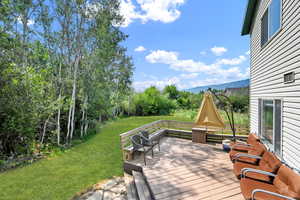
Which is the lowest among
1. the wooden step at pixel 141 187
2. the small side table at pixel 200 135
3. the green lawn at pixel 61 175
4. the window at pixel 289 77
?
the green lawn at pixel 61 175

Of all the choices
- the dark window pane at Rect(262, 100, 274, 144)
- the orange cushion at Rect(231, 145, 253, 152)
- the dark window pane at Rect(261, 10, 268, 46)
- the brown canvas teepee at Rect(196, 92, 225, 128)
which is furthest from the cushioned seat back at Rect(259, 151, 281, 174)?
the dark window pane at Rect(261, 10, 268, 46)

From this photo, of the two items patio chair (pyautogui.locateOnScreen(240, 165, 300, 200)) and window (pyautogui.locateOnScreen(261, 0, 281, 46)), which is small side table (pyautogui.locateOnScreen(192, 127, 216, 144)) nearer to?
patio chair (pyautogui.locateOnScreen(240, 165, 300, 200))

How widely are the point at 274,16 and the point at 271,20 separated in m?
0.17

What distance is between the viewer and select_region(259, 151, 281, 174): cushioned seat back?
245cm

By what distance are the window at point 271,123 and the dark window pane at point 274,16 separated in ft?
5.61

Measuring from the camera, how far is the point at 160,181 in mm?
3125

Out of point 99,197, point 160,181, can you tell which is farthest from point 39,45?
point 160,181

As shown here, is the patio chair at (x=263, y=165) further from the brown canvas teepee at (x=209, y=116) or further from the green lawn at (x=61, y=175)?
the green lawn at (x=61, y=175)

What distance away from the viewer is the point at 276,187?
2229 mm

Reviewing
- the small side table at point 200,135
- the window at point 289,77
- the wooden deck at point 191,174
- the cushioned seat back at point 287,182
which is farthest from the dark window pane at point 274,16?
the small side table at point 200,135

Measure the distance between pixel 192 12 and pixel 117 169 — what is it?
29.2 feet

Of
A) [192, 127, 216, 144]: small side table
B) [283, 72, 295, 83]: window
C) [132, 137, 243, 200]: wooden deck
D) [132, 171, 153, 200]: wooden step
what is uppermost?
[283, 72, 295, 83]: window

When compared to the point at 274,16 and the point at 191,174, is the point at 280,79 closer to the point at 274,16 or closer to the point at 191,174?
the point at 274,16

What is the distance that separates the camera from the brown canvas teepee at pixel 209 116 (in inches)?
195
